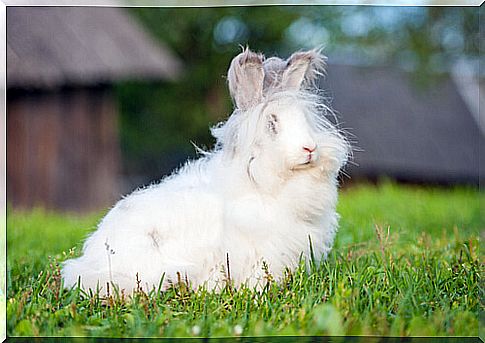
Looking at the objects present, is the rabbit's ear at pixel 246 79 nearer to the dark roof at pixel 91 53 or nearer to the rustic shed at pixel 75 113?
the dark roof at pixel 91 53

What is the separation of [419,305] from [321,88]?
973 mm

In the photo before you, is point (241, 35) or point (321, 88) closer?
point (321, 88)

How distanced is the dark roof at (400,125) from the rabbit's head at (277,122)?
7.14 metres

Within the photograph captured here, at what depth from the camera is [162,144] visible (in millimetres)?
11328

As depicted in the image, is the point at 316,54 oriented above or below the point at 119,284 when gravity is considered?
above

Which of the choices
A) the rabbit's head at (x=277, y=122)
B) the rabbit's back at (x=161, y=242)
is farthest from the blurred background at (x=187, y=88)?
the rabbit's back at (x=161, y=242)

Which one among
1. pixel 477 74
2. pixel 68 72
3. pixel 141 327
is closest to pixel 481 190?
pixel 477 74

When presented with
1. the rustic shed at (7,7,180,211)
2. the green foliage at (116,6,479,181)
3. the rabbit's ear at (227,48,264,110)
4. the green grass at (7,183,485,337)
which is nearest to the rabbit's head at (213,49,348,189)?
the rabbit's ear at (227,48,264,110)

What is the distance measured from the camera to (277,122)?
2.67m

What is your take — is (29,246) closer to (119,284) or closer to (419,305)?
(119,284)

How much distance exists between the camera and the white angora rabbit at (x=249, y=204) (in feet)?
8.68

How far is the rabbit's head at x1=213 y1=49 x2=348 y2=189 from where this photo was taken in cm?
262

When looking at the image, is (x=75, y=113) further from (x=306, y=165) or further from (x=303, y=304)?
(x=303, y=304)

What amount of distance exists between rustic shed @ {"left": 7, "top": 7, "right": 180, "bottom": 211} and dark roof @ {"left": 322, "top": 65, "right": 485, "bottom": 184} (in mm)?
3182
